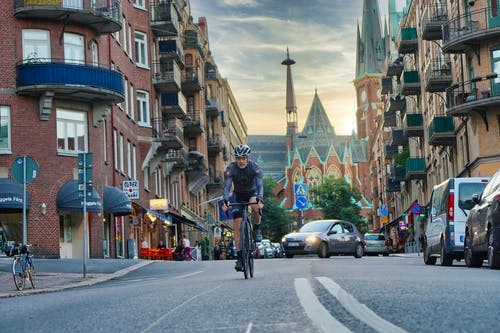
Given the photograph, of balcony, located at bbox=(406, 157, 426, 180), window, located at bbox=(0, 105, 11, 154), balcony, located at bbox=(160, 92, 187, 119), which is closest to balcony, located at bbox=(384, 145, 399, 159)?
balcony, located at bbox=(406, 157, 426, 180)

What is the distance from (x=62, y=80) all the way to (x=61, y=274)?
50.0ft

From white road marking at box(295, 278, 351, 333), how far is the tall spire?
543ft

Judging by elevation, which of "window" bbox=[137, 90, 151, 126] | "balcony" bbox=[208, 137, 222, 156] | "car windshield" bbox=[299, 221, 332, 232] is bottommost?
"car windshield" bbox=[299, 221, 332, 232]

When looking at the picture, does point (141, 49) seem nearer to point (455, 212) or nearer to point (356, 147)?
point (455, 212)

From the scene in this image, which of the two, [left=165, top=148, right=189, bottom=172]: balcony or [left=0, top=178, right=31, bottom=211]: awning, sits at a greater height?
[left=165, top=148, right=189, bottom=172]: balcony

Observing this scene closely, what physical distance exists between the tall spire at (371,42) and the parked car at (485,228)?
154380 mm

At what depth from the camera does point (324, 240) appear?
36.8 m

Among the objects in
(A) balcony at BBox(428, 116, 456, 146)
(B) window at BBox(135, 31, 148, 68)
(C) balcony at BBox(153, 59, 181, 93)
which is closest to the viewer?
(B) window at BBox(135, 31, 148, 68)

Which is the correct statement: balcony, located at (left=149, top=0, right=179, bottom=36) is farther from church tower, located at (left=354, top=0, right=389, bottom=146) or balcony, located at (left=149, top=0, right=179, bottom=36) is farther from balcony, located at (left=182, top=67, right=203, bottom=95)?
church tower, located at (left=354, top=0, right=389, bottom=146)

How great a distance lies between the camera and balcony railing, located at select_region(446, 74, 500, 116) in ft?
150

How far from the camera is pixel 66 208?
38469 millimetres

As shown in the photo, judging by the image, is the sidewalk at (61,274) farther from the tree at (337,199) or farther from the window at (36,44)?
the tree at (337,199)

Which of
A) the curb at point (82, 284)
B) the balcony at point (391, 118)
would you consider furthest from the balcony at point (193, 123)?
the curb at point (82, 284)

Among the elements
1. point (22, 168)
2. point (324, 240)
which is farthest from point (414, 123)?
point (22, 168)
